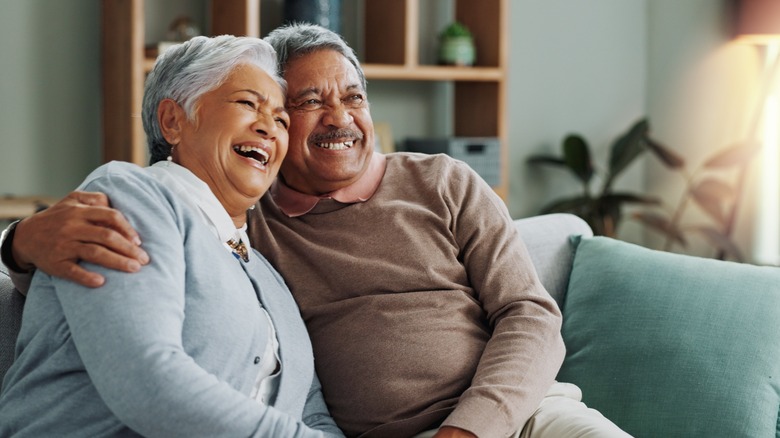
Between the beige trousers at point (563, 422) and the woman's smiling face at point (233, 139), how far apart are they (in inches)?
21.5

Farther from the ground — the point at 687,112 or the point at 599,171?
the point at 687,112

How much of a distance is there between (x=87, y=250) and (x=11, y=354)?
1.36 ft

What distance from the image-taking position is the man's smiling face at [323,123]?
6.22 ft

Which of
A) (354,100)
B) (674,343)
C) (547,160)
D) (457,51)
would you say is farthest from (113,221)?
(547,160)

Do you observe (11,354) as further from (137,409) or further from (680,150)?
(680,150)

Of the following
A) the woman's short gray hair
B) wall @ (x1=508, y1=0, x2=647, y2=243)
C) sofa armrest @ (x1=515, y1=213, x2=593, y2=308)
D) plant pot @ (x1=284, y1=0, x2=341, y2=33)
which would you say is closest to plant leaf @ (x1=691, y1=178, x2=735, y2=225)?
wall @ (x1=508, y1=0, x2=647, y2=243)

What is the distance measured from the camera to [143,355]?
1275 mm

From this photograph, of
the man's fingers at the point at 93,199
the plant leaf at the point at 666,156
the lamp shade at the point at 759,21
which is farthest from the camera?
the plant leaf at the point at 666,156

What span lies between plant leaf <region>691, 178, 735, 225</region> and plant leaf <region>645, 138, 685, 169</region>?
0.14 meters

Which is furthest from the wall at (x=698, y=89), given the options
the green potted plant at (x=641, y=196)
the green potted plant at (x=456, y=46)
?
the green potted plant at (x=456, y=46)

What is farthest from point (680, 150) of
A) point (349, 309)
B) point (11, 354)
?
point (11, 354)

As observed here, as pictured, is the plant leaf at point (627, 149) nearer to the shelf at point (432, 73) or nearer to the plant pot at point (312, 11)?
the shelf at point (432, 73)

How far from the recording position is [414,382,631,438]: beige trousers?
161 centimetres

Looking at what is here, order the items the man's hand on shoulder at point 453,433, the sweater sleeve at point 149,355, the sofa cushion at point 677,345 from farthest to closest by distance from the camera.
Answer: the sofa cushion at point 677,345 → the man's hand on shoulder at point 453,433 → the sweater sleeve at point 149,355
